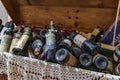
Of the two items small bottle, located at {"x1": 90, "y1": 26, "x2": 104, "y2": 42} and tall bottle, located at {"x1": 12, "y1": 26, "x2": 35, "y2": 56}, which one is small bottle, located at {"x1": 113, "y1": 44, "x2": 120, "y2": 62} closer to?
small bottle, located at {"x1": 90, "y1": 26, "x2": 104, "y2": 42}

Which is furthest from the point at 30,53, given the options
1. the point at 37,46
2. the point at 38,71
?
the point at 38,71

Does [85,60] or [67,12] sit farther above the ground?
[67,12]

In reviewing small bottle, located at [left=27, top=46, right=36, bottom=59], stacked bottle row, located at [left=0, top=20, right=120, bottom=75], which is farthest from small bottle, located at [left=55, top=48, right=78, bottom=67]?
small bottle, located at [left=27, top=46, right=36, bottom=59]

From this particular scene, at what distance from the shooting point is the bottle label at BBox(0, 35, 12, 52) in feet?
5.09

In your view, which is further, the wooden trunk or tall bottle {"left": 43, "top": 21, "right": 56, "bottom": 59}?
the wooden trunk

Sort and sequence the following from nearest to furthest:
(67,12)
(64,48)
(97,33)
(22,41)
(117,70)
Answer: (117,70)
(64,48)
(22,41)
(97,33)
(67,12)

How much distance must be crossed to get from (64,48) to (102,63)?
232 millimetres

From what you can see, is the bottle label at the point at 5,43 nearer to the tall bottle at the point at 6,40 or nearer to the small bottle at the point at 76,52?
the tall bottle at the point at 6,40

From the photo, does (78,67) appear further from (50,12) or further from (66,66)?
(50,12)

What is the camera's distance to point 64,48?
4.58ft

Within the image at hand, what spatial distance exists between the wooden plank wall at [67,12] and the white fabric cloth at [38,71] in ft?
1.77

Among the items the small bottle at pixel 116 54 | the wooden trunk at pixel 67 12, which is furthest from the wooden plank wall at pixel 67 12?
the small bottle at pixel 116 54

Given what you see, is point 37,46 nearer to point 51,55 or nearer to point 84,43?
point 51,55

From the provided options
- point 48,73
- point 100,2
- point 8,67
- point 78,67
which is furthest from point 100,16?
point 8,67
